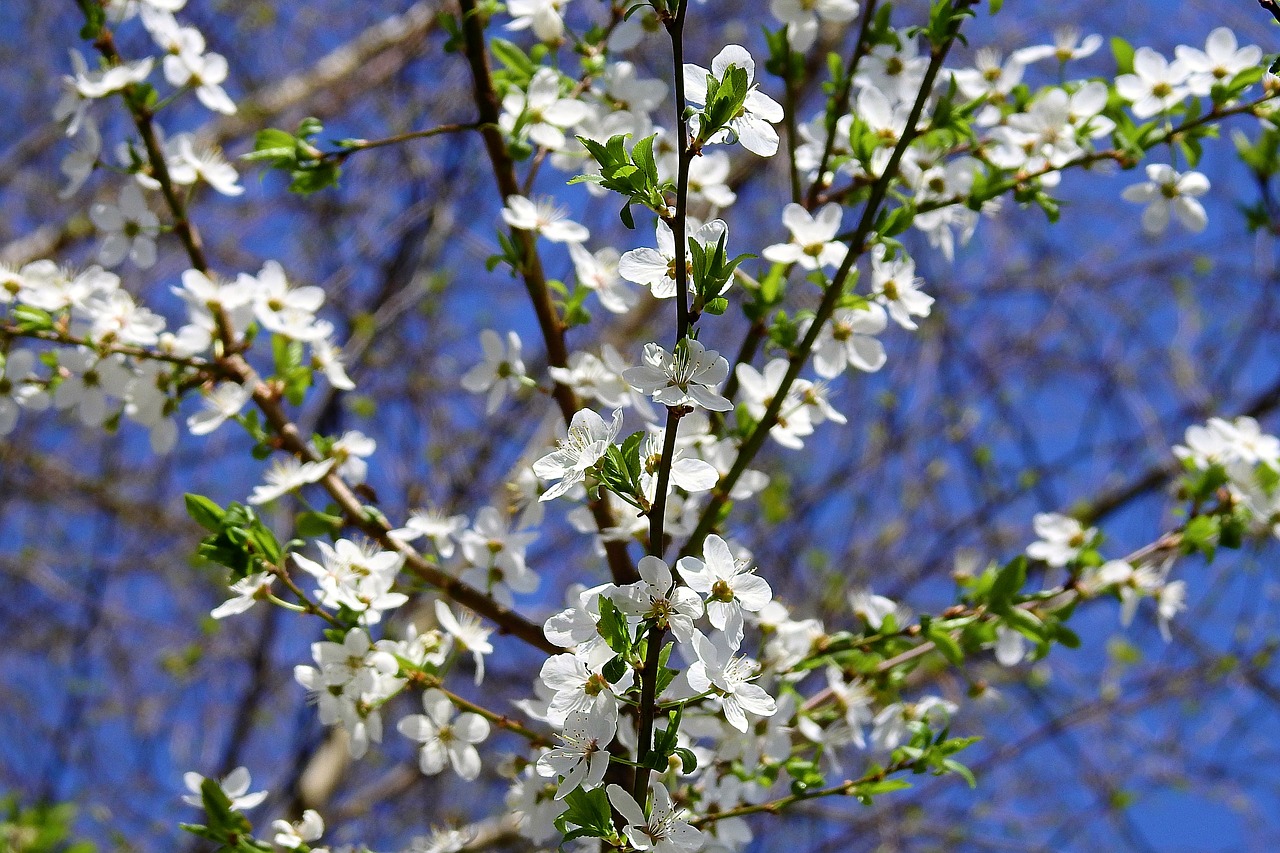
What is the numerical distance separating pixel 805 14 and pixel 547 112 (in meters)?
0.43

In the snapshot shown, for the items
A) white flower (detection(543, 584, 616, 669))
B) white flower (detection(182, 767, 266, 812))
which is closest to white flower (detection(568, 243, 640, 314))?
white flower (detection(543, 584, 616, 669))

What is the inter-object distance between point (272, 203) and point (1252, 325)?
4036mm

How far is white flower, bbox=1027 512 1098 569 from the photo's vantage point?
6.18 feet

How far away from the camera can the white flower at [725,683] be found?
1108mm

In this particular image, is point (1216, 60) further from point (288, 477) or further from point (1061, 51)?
point (288, 477)

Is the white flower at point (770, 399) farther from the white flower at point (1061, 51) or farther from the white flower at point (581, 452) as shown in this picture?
the white flower at point (1061, 51)

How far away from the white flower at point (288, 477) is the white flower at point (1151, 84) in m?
1.33

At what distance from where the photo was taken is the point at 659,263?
1170 millimetres

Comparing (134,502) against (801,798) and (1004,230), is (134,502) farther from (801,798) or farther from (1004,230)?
(801,798)

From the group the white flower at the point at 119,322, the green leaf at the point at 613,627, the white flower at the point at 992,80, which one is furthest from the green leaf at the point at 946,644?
the white flower at the point at 119,322

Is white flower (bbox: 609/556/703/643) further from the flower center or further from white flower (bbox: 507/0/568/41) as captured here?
white flower (bbox: 507/0/568/41)

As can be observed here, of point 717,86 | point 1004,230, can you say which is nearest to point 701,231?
point 717,86

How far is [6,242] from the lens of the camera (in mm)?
5492

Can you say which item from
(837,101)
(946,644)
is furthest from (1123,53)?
(946,644)
